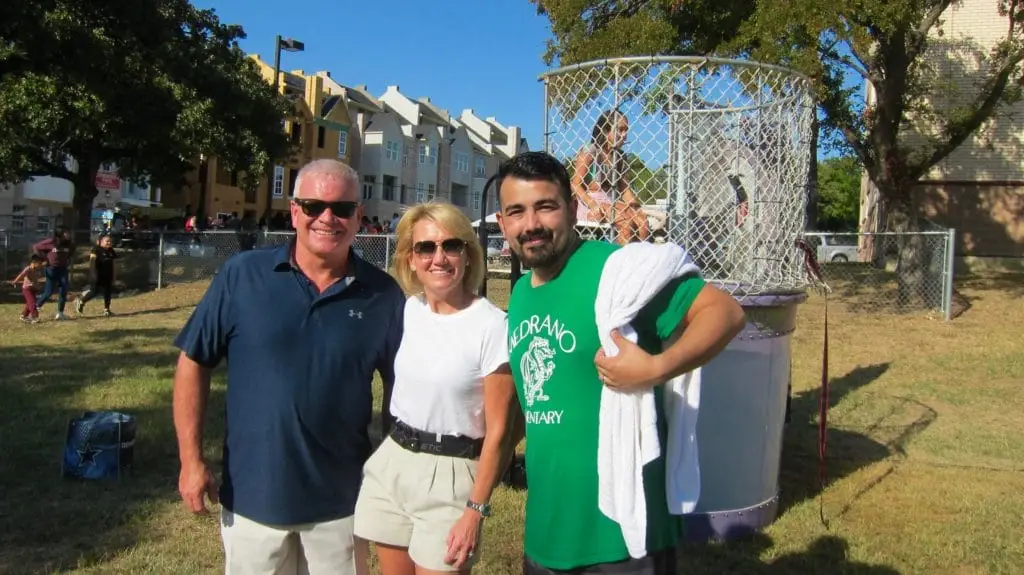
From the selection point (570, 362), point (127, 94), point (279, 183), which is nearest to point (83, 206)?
point (127, 94)

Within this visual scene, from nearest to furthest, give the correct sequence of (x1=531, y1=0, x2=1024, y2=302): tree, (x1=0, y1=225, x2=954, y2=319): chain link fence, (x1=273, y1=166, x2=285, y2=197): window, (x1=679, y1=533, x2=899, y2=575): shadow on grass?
(x1=679, y1=533, x2=899, y2=575): shadow on grass → (x1=531, y1=0, x2=1024, y2=302): tree → (x1=0, y1=225, x2=954, y2=319): chain link fence → (x1=273, y1=166, x2=285, y2=197): window

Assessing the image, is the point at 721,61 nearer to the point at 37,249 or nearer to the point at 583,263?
the point at 583,263

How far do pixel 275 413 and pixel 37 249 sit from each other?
1457 cm

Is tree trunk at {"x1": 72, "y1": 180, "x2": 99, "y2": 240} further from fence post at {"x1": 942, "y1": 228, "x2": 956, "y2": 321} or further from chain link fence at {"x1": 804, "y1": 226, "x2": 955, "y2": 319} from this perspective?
fence post at {"x1": 942, "y1": 228, "x2": 956, "y2": 321}

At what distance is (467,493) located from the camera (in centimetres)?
266

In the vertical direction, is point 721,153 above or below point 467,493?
above

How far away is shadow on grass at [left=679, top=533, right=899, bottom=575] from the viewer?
4336 mm

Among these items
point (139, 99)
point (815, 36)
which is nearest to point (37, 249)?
point (139, 99)

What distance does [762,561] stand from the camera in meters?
4.46

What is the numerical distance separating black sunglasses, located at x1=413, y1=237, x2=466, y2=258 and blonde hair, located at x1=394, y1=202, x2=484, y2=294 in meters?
0.02

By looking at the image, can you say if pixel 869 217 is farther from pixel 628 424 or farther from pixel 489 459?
pixel 628 424

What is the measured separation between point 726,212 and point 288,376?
3.09m

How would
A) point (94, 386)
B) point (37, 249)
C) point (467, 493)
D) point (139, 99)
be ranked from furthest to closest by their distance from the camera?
point (139, 99)
point (37, 249)
point (94, 386)
point (467, 493)

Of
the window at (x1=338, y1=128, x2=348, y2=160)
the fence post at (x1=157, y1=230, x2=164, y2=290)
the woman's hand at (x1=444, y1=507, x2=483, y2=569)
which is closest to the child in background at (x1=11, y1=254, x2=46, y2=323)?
the fence post at (x1=157, y1=230, x2=164, y2=290)
